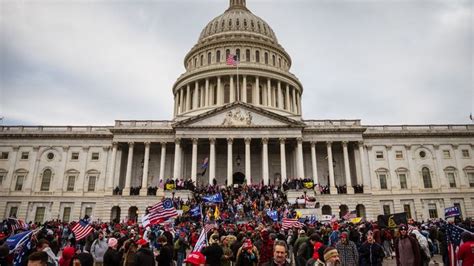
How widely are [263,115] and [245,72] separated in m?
17.3

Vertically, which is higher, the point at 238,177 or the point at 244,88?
the point at 244,88

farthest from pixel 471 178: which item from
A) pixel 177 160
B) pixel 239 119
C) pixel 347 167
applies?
pixel 177 160

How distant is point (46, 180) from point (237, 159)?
93.5ft

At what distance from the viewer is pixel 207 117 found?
48906 millimetres

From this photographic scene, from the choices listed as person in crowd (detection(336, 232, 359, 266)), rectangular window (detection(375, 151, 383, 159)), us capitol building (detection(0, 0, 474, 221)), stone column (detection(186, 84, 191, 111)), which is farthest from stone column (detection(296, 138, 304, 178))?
person in crowd (detection(336, 232, 359, 266))

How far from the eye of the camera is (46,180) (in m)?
51.3

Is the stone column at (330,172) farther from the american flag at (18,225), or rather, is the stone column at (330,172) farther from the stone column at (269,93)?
the american flag at (18,225)

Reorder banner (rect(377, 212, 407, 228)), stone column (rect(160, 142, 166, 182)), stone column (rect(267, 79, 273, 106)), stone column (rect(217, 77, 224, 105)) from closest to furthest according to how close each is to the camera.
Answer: banner (rect(377, 212, 407, 228)), stone column (rect(160, 142, 166, 182)), stone column (rect(217, 77, 224, 105)), stone column (rect(267, 79, 273, 106))

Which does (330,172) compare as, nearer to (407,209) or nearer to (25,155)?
(407,209)

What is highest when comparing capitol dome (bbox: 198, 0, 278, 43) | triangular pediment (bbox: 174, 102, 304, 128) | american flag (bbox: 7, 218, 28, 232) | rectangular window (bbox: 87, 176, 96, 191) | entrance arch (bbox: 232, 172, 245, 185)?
capitol dome (bbox: 198, 0, 278, 43)

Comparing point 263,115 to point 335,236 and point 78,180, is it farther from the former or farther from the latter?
point 335,236

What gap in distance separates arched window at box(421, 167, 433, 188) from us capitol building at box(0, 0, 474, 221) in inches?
5.9

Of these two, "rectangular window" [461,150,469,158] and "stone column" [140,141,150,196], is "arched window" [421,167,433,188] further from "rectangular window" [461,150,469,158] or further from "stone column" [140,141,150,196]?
"stone column" [140,141,150,196]

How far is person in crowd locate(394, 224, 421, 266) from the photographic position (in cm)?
993
